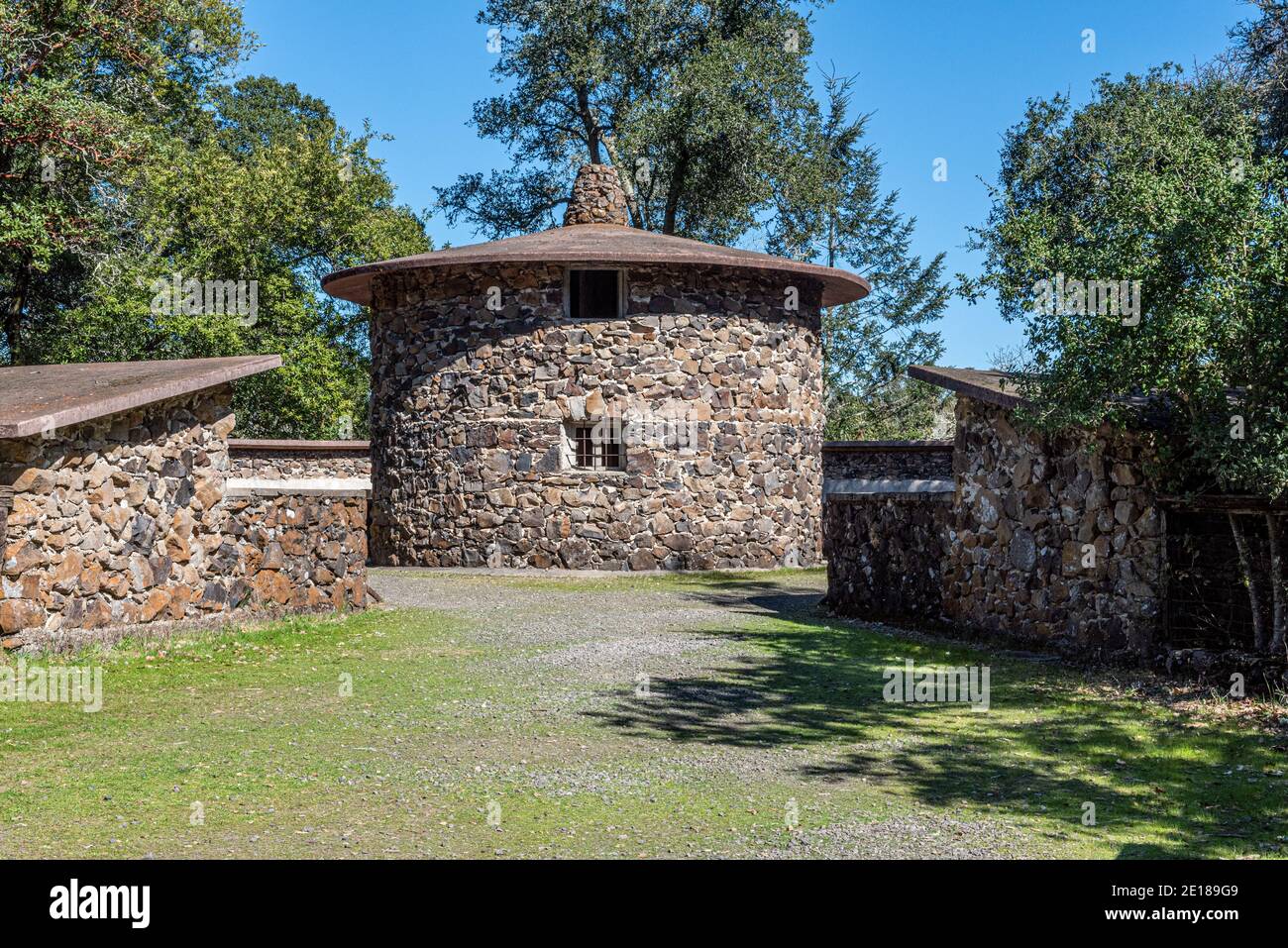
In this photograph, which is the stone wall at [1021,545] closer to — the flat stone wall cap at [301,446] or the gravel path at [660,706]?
the gravel path at [660,706]

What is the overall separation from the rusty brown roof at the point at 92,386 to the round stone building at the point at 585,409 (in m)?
6.98

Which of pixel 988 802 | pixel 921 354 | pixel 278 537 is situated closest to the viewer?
pixel 988 802

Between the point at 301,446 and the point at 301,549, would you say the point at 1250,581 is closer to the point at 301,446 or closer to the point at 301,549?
the point at 301,549

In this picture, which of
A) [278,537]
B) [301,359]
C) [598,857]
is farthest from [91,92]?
[598,857]

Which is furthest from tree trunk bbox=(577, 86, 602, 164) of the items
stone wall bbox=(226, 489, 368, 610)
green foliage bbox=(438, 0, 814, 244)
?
stone wall bbox=(226, 489, 368, 610)

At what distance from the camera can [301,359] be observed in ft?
108

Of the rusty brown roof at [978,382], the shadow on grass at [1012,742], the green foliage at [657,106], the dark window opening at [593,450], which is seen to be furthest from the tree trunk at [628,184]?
the shadow on grass at [1012,742]

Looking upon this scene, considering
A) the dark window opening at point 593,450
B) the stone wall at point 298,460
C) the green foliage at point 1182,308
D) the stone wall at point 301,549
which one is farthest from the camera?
the stone wall at point 298,460

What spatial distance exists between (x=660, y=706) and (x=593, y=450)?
39.4ft

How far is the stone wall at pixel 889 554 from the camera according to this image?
1458 centimetres

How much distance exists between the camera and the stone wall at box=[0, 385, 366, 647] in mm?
11445

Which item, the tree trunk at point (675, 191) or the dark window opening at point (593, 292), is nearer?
the dark window opening at point (593, 292)

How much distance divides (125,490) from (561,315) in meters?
9.95
